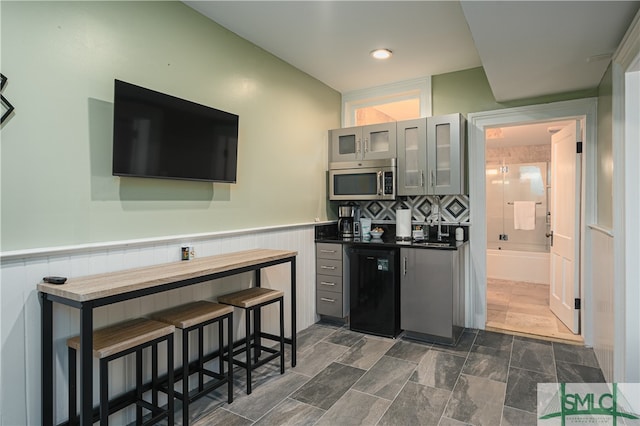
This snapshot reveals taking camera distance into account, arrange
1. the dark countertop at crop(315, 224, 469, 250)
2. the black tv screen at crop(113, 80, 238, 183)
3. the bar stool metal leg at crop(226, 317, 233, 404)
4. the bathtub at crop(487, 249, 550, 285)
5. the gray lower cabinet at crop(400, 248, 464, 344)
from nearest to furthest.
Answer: the black tv screen at crop(113, 80, 238, 183) < the bar stool metal leg at crop(226, 317, 233, 404) < the gray lower cabinet at crop(400, 248, 464, 344) < the dark countertop at crop(315, 224, 469, 250) < the bathtub at crop(487, 249, 550, 285)

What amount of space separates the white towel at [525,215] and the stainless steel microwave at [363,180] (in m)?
3.98

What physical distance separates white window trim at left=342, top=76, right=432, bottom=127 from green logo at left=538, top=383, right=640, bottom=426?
8.84ft

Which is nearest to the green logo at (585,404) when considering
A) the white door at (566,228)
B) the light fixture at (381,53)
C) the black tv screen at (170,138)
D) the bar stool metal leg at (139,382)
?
the white door at (566,228)

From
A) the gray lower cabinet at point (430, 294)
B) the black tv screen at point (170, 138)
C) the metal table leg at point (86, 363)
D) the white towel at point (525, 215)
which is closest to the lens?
the metal table leg at point (86, 363)

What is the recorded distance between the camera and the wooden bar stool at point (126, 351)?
162 centimetres

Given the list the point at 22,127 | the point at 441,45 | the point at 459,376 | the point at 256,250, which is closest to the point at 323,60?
the point at 441,45

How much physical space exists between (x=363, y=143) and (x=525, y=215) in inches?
163

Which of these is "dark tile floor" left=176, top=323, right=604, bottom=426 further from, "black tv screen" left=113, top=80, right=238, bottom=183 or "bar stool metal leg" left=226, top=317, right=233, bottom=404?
"black tv screen" left=113, top=80, right=238, bottom=183

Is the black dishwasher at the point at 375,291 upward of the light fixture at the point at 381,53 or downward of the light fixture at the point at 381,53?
downward

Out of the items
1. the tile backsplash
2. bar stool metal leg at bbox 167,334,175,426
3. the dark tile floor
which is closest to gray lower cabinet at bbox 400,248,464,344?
the dark tile floor

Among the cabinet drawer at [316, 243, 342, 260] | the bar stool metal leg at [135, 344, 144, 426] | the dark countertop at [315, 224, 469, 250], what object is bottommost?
the bar stool metal leg at [135, 344, 144, 426]

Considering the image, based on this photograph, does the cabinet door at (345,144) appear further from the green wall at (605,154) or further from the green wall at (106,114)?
the green wall at (605,154)

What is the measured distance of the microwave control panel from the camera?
3.68 meters

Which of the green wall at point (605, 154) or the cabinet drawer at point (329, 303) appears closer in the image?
the green wall at point (605, 154)
